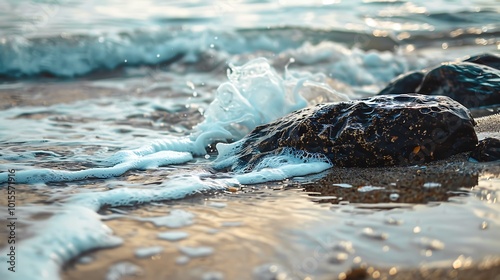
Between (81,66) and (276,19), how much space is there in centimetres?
470

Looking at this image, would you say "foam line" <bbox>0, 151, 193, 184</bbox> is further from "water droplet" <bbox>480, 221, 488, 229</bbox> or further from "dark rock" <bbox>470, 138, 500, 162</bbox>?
"water droplet" <bbox>480, 221, 488, 229</bbox>

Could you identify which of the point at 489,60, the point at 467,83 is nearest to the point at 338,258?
the point at 467,83

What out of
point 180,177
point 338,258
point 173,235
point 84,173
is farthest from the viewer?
point 84,173

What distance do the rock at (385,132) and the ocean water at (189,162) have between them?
13 centimetres

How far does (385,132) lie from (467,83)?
6.49ft

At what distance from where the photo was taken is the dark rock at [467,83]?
4922 mm

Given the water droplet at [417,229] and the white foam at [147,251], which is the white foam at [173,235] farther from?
the water droplet at [417,229]

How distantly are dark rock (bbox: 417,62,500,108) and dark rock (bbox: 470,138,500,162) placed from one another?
1.66 meters

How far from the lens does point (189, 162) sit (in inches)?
161

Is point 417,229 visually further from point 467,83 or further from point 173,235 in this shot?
point 467,83

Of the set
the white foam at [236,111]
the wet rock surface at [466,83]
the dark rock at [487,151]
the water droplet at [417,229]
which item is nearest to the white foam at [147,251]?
the water droplet at [417,229]

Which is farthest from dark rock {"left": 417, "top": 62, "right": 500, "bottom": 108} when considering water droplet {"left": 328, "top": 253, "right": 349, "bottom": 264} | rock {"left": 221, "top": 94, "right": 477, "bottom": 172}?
water droplet {"left": 328, "top": 253, "right": 349, "bottom": 264}

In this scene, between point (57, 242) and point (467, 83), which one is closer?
point (57, 242)

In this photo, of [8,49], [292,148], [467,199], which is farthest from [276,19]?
[467,199]
